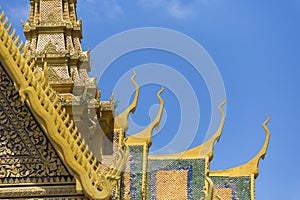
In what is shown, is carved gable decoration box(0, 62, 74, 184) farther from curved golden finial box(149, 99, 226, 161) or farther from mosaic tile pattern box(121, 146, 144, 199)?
curved golden finial box(149, 99, 226, 161)

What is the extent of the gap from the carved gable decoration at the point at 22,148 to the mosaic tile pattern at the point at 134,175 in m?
6.03

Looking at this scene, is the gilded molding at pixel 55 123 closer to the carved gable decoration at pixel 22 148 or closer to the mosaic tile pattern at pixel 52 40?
the carved gable decoration at pixel 22 148

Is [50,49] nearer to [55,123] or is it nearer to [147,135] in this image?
[147,135]

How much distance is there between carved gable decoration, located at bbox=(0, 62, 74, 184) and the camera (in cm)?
912

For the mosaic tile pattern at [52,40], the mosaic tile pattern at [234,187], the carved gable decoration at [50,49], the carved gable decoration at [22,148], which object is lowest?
the carved gable decoration at [22,148]

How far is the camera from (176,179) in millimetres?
16594

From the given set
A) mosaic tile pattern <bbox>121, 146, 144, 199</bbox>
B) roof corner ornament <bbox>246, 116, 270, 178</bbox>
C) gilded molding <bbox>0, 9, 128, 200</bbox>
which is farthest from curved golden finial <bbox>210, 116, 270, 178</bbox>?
gilded molding <bbox>0, 9, 128, 200</bbox>

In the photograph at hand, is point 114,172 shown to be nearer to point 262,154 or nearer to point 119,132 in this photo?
point 119,132

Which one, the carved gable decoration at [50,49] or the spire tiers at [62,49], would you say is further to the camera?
the carved gable decoration at [50,49]

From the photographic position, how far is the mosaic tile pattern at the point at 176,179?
16344 millimetres

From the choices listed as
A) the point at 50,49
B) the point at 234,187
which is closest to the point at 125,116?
the point at 234,187

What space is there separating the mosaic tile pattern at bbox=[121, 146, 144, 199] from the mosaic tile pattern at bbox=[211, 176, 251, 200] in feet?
7.28

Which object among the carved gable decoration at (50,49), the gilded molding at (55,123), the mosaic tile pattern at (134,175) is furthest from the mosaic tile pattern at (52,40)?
the gilded molding at (55,123)

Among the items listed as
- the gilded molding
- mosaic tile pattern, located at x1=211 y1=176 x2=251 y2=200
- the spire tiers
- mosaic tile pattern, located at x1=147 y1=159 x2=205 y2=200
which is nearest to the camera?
the gilded molding
